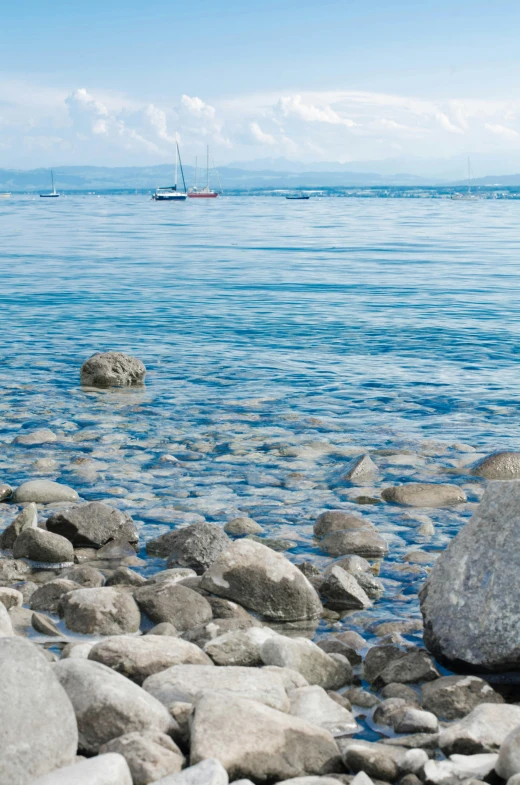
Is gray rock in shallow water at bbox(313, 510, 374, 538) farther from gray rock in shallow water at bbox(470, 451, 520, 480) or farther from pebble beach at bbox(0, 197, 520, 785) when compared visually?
gray rock in shallow water at bbox(470, 451, 520, 480)

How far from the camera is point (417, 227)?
76938 mm

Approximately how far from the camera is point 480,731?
513cm

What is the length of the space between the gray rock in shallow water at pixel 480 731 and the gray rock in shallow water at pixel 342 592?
2.30 meters

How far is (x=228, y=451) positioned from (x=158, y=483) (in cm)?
161

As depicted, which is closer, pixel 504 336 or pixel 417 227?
pixel 504 336

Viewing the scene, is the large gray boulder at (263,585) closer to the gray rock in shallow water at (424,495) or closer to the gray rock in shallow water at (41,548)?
the gray rock in shallow water at (41,548)

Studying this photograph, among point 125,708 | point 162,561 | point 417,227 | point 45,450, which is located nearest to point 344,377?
point 45,450

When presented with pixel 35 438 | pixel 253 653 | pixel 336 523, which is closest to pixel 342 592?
pixel 253 653

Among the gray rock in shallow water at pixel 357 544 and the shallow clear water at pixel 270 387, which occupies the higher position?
the shallow clear water at pixel 270 387

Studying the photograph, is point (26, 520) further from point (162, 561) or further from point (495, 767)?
point (495, 767)

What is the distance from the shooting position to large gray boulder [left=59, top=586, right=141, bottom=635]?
22.8 feet

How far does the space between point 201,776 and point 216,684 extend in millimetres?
1317

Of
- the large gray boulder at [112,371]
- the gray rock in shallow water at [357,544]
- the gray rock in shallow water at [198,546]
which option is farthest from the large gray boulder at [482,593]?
the large gray boulder at [112,371]

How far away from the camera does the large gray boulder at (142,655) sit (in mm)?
5922
